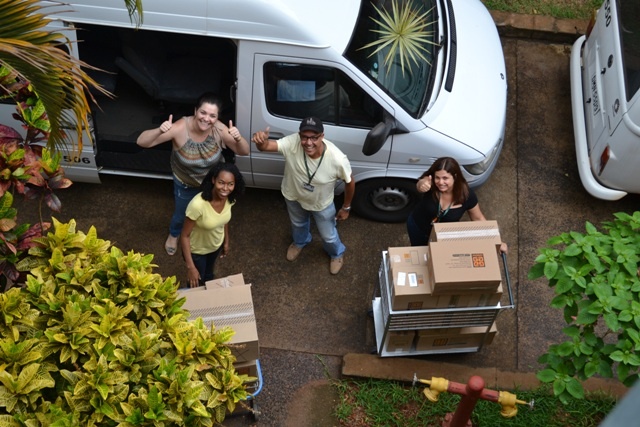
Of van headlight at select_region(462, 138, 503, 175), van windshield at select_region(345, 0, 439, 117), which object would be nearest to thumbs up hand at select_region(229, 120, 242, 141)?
van windshield at select_region(345, 0, 439, 117)

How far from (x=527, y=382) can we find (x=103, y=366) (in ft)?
11.9

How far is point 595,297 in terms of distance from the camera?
15.3 ft

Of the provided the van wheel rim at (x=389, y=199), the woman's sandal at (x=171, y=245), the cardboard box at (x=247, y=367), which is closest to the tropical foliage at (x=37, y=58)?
the cardboard box at (x=247, y=367)

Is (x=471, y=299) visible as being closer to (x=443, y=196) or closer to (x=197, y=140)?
(x=443, y=196)

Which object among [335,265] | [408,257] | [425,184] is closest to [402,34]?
[425,184]

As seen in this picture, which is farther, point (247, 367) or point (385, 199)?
point (385, 199)

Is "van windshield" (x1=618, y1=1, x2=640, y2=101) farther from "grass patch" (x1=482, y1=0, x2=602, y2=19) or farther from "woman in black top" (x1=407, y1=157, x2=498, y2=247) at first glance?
"woman in black top" (x1=407, y1=157, x2=498, y2=247)

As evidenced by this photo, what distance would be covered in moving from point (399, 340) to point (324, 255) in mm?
1325

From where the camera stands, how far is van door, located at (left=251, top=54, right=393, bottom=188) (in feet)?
20.8

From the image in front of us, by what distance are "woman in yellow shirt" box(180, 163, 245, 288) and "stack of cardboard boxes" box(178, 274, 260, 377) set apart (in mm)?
520

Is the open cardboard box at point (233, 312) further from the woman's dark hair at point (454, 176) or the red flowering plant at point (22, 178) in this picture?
the woman's dark hair at point (454, 176)

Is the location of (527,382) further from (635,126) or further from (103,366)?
(103,366)

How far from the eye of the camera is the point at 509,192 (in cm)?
768

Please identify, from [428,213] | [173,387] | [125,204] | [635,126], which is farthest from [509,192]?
[173,387]
